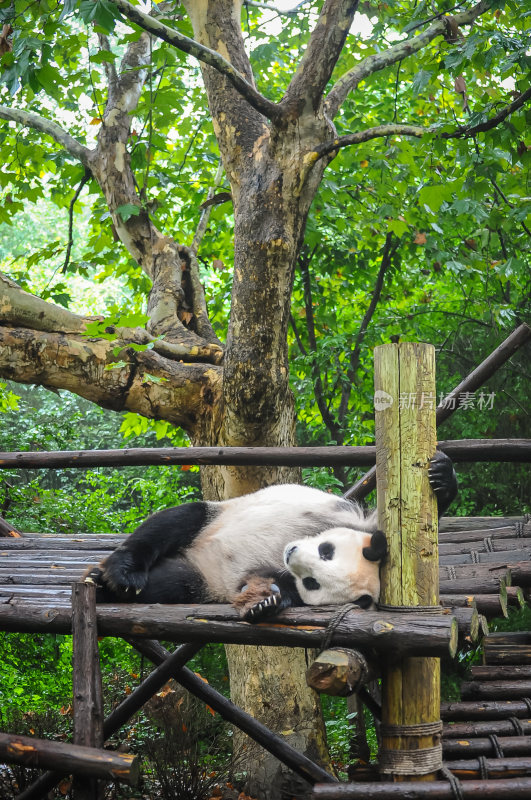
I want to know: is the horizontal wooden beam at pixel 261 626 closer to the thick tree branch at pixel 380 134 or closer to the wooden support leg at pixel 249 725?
the wooden support leg at pixel 249 725

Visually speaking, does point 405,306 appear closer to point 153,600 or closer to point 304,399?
point 304,399

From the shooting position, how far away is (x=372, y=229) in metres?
6.59

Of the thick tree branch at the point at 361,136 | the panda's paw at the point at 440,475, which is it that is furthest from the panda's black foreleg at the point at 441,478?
the thick tree branch at the point at 361,136

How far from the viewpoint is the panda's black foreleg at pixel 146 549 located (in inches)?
107

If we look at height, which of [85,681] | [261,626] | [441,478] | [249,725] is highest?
[441,478]

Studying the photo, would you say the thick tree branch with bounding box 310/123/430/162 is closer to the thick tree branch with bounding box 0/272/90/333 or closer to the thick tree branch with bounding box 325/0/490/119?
the thick tree branch with bounding box 325/0/490/119

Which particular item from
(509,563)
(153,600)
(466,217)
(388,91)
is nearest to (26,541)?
(153,600)

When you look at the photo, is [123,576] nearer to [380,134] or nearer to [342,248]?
[380,134]

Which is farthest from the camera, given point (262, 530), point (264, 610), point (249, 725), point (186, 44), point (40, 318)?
point (40, 318)

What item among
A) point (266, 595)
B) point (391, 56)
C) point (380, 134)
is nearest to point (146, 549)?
point (266, 595)

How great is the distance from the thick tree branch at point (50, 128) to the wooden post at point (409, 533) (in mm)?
4161

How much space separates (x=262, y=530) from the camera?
286cm

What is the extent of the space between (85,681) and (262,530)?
76 centimetres

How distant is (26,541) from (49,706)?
8.55 ft
